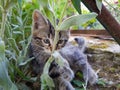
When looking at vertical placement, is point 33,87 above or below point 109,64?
above

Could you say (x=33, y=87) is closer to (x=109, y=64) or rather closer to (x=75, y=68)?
(x=75, y=68)

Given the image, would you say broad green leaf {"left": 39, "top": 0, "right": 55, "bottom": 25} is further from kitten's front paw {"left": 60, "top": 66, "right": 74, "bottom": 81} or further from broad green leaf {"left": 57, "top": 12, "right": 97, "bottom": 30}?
kitten's front paw {"left": 60, "top": 66, "right": 74, "bottom": 81}

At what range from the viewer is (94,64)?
1.25 m

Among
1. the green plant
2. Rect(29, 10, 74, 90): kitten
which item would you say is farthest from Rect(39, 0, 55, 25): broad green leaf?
Rect(29, 10, 74, 90): kitten

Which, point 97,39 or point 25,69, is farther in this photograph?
point 97,39

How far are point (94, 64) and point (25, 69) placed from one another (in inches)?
14.4

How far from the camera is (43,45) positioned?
39.0 inches

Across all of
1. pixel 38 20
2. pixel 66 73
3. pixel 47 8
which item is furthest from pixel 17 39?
pixel 47 8

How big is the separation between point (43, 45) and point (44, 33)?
48 mm

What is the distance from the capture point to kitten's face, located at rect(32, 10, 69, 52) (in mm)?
977

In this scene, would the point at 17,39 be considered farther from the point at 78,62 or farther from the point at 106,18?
the point at 106,18

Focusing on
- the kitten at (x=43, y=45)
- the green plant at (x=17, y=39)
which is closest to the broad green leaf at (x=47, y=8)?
the green plant at (x=17, y=39)

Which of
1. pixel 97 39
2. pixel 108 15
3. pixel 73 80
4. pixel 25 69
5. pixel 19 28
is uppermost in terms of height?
pixel 108 15

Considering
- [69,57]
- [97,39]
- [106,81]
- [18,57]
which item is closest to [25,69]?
[18,57]
